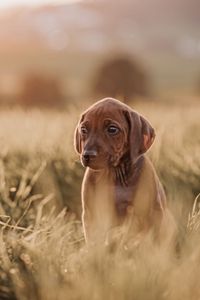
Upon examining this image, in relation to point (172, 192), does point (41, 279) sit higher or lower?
higher

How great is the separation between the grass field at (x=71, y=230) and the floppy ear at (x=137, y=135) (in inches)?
16.8

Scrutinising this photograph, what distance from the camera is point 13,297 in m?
3.19

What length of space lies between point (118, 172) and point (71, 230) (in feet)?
1.84

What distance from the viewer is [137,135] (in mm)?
3709

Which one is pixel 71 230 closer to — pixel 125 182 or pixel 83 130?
pixel 125 182

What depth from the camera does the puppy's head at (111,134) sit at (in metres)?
3.64

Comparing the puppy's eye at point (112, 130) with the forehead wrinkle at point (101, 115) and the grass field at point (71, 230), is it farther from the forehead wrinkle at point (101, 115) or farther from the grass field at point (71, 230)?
the grass field at point (71, 230)

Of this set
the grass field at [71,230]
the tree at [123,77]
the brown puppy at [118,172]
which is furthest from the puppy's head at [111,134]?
the tree at [123,77]

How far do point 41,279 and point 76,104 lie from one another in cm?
392

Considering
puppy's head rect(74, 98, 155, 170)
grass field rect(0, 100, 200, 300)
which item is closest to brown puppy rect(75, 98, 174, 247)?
puppy's head rect(74, 98, 155, 170)

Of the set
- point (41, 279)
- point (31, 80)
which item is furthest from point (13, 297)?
point (31, 80)

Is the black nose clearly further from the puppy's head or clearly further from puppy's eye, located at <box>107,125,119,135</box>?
puppy's eye, located at <box>107,125,119,135</box>

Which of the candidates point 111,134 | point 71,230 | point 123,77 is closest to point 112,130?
point 111,134

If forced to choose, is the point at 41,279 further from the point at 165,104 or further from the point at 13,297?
the point at 165,104
